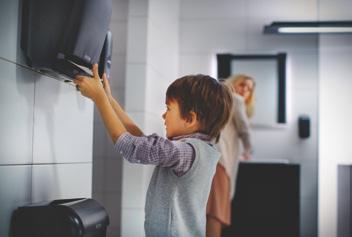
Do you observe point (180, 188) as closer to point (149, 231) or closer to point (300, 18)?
point (149, 231)

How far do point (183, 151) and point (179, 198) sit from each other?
5.7 inches

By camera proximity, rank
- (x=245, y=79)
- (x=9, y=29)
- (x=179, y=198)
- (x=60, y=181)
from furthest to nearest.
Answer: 1. (x=245, y=79)
2. (x=60, y=181)
3. (x=179, y=198)
4. (x=9, y=29)

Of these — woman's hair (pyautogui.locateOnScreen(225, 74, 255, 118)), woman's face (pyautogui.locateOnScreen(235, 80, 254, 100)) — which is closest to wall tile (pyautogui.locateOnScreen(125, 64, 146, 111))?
woman's hair (pyautogui.locateOnScreen(225, 74, 255, 118))

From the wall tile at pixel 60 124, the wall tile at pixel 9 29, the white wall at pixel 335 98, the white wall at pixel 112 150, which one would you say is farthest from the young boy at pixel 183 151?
the white wall at pixel 335 98

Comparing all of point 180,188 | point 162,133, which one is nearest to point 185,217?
point 180,188

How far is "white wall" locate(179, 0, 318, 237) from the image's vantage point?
4.50m

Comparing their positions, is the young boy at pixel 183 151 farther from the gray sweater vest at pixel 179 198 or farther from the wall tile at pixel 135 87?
the wall tile at pixel 135 87

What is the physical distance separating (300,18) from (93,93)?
3530 mm

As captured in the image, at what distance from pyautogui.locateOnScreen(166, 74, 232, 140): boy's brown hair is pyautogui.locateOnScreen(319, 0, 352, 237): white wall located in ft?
10.1

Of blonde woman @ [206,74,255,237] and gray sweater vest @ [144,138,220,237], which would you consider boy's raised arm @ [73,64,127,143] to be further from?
blonde woman @ [206,74,255,237]

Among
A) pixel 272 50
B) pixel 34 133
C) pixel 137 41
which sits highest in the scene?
pixel 272 50

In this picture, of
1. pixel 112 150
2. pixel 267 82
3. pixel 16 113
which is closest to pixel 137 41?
pixel 112 150

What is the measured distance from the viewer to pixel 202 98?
154 cm

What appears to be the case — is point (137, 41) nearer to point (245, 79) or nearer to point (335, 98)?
point (245, 79)
